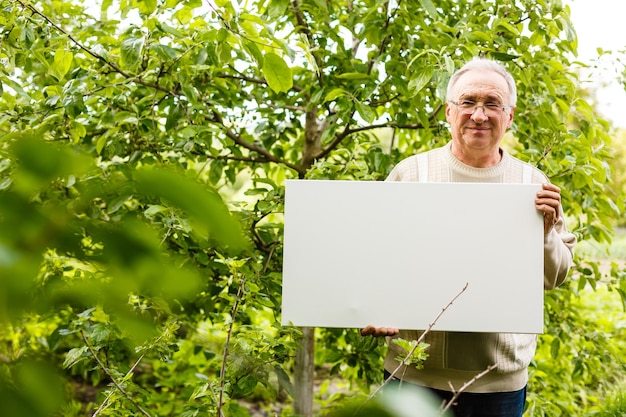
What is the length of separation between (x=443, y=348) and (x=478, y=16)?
1.12m

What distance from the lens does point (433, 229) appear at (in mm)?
1530

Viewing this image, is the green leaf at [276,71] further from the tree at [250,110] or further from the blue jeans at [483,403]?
the blue jeans at [483,403]

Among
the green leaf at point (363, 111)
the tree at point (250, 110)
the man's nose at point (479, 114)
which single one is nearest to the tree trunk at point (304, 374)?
the tree at point (250, 110)

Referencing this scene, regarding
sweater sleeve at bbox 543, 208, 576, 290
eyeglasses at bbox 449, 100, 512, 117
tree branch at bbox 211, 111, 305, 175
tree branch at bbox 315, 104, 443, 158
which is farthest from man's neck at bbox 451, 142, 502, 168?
tree branch at bbox 211, 111, 305, 175

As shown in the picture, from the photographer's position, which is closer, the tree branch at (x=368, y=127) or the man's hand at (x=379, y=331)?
the man's hand at (x=379, y=331)

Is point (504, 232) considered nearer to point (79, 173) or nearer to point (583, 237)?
point (583, 237)

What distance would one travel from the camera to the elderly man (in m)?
1.74

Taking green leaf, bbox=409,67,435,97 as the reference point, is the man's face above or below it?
below

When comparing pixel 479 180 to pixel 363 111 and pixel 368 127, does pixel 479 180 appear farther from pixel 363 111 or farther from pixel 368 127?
pixel 368 127

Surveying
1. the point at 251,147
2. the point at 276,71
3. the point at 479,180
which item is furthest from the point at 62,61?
the point at 479,180

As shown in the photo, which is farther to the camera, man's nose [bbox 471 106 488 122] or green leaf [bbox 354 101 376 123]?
green leaf [bbox 354 101 376 123]

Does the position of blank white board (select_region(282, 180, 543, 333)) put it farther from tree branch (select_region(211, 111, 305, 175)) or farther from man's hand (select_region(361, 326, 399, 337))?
tree branch (select_region(211, 111, 305, 175))

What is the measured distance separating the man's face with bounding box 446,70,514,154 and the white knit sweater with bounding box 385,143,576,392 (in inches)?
2.9

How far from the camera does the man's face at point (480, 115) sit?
1.74 meters
